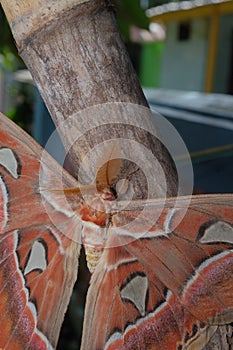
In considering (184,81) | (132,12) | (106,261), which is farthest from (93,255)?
(184,81)

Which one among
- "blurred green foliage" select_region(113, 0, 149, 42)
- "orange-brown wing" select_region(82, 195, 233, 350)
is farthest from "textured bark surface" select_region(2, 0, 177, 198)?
"blurred green foliage" select_region(113, 0, 149, 42)

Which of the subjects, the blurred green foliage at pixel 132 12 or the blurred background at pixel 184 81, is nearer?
the blurred green foliage at pixel 132 12

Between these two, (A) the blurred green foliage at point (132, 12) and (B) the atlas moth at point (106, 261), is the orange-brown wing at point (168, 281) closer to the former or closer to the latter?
(B) the atlas moth at point (106, 261)

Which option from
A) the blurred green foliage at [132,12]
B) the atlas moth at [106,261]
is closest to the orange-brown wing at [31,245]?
the atlas moth at [106,261]

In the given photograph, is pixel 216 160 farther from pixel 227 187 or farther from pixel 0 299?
pixel 0 299

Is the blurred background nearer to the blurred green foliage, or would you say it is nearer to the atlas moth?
the blurred green foliage

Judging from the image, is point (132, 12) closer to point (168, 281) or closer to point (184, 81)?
point (168, 281)
